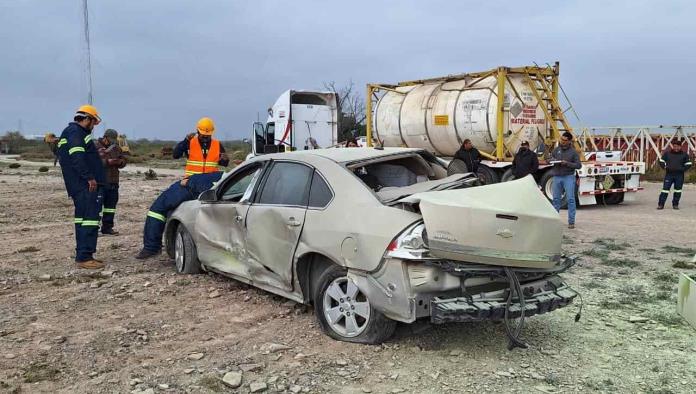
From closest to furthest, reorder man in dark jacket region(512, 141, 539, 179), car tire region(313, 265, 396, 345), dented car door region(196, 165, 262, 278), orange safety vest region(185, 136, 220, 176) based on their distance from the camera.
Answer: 1. car tire region(313, 265, 396, 345)
2. dented car door region(196, 165, 262, 278)
3. orange safety vest region(185, 136, 220, 176)
4. man in dark jacket region(512, 141, 539, 179)

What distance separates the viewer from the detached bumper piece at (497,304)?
3865 millimetres

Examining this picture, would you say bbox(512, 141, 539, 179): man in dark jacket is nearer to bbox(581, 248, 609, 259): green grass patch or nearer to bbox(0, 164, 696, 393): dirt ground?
bbox(581, 248, 609, 259): green grass patch

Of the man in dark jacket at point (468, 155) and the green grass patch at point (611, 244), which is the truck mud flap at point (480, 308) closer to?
the green grass patch at point (611, 244)

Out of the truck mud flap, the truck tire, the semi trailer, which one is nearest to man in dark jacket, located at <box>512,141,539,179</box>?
the semi trailer

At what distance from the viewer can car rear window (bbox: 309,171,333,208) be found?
15.3 feet

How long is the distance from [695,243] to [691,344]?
5051 mm

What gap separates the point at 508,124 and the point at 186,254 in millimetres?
9405

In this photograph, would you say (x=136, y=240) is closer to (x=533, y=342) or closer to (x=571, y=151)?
(x=533, y=342)

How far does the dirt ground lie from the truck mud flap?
1.20ft

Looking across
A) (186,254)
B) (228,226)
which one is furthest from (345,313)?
(186,254)

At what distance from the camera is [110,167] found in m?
9.12

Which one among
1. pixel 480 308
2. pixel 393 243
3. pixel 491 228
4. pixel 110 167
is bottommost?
pixel 480 308

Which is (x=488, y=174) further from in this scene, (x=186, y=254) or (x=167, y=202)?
(x=186, y=254)

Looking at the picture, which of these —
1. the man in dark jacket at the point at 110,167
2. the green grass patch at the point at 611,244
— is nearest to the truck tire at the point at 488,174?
the green grass patch at the point at 611,244
